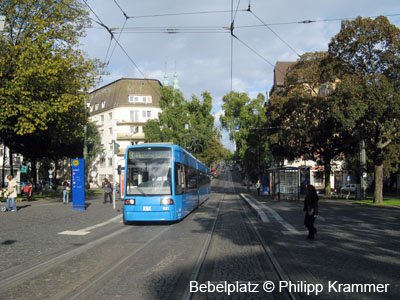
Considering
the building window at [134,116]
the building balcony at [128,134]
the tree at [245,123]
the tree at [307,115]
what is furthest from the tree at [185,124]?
the tree at [307,115]

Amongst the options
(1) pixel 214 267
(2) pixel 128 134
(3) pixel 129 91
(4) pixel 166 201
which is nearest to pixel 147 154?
(4) pixel 166 201

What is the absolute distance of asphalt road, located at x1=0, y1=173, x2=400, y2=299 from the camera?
18.8 feet

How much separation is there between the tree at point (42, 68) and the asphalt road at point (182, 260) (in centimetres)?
917

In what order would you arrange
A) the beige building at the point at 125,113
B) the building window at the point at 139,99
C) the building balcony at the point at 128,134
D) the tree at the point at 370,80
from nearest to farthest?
the tree at the point at 370,80, the building balcony at the point at 128,134, the beige building at the point at 125,113, the building window at the point at 139,99

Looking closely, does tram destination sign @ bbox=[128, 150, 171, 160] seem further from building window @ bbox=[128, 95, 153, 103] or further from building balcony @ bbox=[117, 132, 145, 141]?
building window @ bbox=[128, 95, 153, 103]

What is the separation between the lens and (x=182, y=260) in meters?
7.90

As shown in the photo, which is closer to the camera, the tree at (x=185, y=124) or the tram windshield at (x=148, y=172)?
the tram windshield at (x=148, y=172)

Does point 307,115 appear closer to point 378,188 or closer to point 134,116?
point 378,188

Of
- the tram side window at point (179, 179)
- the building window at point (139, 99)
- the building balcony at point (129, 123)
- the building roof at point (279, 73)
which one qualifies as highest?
the building roof at point (279, 73)

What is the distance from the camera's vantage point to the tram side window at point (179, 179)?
13.9 m

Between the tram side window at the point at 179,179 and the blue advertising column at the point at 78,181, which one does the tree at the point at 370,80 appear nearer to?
the tram side window at the point at 179,179

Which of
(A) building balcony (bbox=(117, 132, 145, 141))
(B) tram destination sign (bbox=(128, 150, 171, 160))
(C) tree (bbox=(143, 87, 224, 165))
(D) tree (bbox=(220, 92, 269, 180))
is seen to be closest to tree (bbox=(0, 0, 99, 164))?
(B) tram destination sign (bbox=(128, 150, 171, 160))

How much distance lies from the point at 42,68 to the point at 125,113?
48.9 m

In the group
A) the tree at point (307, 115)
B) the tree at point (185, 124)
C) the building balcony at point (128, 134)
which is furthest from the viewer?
the building balcony at point (128, 134)
